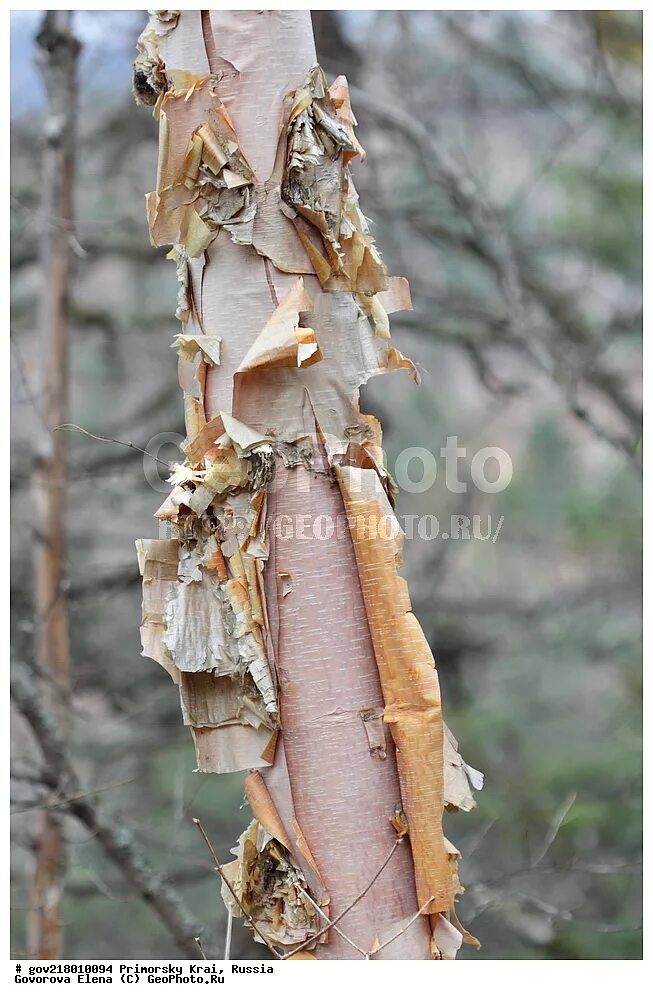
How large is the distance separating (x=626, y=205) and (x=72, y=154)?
1.04 m

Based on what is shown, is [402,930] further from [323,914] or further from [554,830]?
[554,830]

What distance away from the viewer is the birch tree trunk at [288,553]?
0.62m

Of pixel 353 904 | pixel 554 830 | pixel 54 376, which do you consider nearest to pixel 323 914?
pixel 353 904

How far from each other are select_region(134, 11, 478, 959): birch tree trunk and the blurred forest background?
3.07ft

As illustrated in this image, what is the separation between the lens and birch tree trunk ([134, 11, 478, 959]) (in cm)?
62

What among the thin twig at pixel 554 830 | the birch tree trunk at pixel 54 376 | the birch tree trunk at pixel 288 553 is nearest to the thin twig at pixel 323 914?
the birch tree trunk at pixel 288 553

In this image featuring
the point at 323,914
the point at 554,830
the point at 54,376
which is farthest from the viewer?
the point at 54,376

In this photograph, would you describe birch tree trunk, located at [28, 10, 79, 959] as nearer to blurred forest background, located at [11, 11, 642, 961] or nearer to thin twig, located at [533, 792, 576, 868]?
blurred forest background, located at [11, 11, 642, 961]

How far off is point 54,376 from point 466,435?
78cm

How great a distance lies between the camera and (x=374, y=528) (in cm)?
63

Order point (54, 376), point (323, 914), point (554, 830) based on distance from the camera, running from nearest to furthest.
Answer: point (323, 914), point (554, 830), point (54, 376)

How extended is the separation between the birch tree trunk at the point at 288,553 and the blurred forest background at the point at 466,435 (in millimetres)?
937

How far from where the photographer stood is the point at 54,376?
5.17ft

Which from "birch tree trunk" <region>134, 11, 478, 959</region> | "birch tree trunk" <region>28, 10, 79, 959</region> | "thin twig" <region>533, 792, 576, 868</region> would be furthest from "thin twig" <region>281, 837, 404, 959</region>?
"birch tree trunk" <region>28, 10, 79, 959</region>
